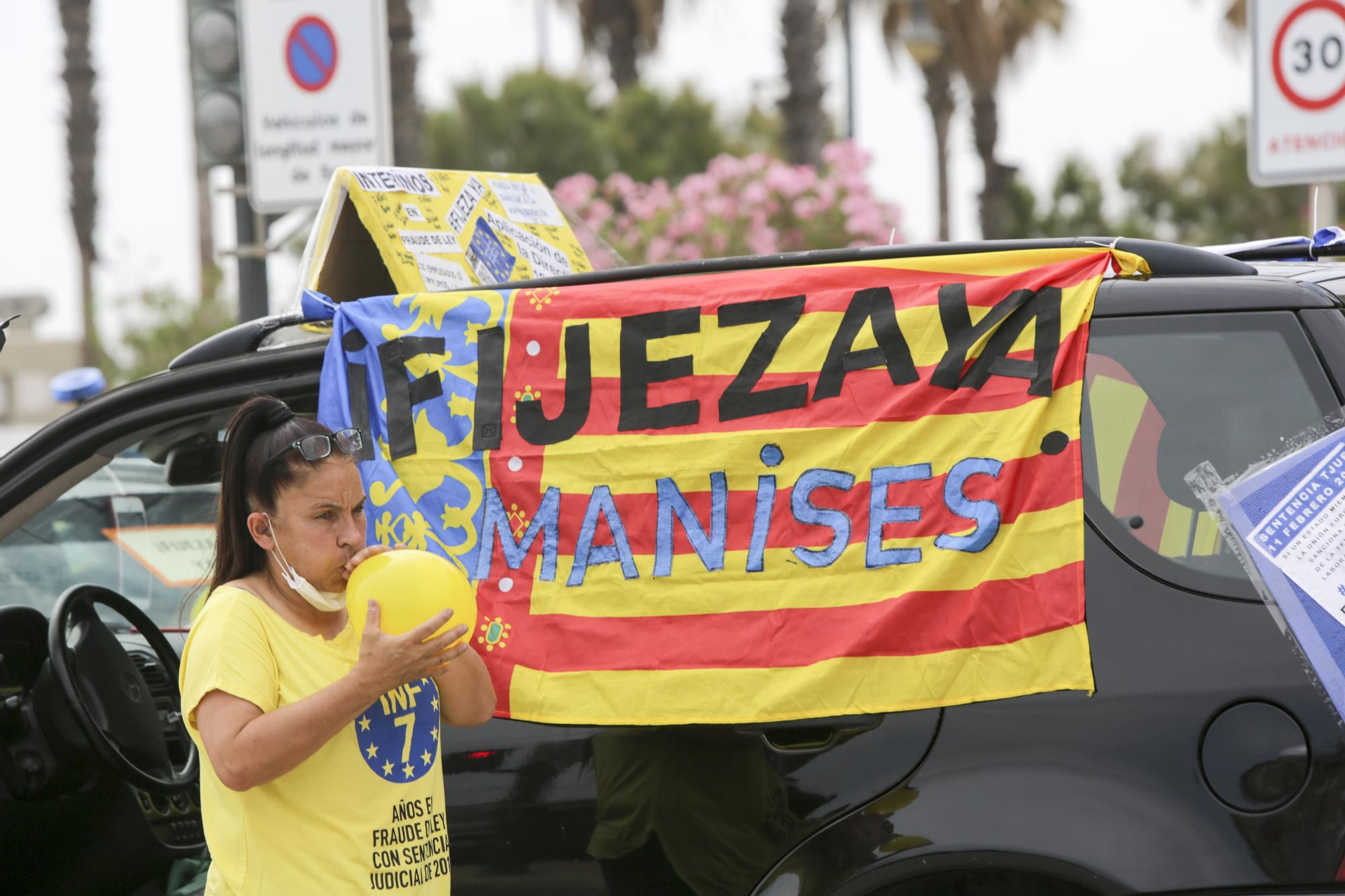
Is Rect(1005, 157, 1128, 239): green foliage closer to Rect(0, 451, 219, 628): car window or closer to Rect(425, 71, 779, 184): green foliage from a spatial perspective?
Rect(425, 71, 779, 184): green foliage

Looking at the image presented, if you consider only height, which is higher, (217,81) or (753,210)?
(217,81)

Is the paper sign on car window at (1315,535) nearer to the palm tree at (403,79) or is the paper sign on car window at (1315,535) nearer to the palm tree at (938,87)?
the palm tree at (403,79)

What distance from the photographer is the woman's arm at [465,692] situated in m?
2.36

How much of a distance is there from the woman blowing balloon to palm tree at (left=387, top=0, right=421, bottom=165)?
11376 millimetres

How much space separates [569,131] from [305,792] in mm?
27642

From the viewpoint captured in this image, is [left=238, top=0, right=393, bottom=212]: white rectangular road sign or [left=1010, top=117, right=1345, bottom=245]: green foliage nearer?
[left=238, top=0, right=393, bottom=212]: white rectangular road sign

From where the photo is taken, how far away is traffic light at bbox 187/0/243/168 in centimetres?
610

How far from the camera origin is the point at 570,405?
8.98 ft

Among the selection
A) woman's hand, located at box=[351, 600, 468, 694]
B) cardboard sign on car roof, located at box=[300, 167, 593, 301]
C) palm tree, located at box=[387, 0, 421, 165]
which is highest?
palm tree, located at box=[387, 0, 421, 165]

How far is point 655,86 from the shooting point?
29.3 metres

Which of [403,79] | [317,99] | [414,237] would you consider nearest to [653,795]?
[414,237]

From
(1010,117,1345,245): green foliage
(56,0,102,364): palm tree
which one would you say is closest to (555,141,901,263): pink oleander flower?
(56,0,102,364): palm tree

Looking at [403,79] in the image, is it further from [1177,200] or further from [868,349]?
[1177,200]

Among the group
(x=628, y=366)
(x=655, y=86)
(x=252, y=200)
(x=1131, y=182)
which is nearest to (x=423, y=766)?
(x=628, y=366)
